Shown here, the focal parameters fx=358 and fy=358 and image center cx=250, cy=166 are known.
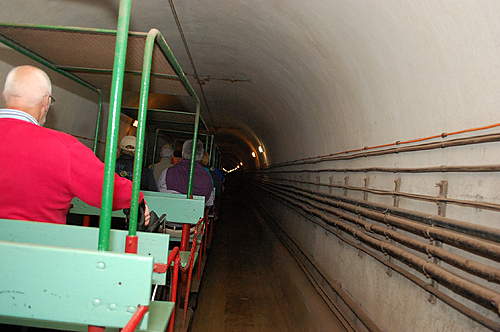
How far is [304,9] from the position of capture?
432 cm

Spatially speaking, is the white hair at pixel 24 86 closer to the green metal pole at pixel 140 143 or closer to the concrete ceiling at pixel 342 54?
the green metal pole at pixel 140 143

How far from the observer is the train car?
1.63 metres

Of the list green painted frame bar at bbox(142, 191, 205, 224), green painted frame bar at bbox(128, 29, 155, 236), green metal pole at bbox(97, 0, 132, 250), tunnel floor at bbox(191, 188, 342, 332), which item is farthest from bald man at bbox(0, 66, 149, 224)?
tunnel floor at bbox(191, 188, 342, 332)

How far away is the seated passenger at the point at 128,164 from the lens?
16.9 feet

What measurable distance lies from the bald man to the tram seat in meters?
0.55

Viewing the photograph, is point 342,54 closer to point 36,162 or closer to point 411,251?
point 411,251

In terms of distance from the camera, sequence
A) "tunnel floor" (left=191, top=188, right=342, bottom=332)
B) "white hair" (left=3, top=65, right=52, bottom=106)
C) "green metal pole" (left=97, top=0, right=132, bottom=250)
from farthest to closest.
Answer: "tunnel floor" (left=191, top=188, right=342, bottom=332), "white hair" (left=3, top=65, right=52, bottom=106), "green metal pole" (left=97, top=0, right=132, bottom=250)

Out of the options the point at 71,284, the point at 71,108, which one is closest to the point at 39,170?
the point at 71,284

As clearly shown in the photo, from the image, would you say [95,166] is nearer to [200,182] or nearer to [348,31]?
[348,31]

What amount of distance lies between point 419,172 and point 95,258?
2771 millimetres

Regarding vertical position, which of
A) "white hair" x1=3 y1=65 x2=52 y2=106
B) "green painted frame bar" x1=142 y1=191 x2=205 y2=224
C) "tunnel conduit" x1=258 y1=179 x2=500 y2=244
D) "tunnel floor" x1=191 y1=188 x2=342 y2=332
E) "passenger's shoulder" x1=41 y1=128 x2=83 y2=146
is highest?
"white hair" x1=3 y1=65 x2=52 y2=106

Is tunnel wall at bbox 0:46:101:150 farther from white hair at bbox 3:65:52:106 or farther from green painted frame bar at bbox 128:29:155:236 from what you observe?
green painted frame bar at bbox 128:29:155:236

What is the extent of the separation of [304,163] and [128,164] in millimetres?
4210

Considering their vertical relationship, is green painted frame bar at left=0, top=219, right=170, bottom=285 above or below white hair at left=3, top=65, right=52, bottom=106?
below
